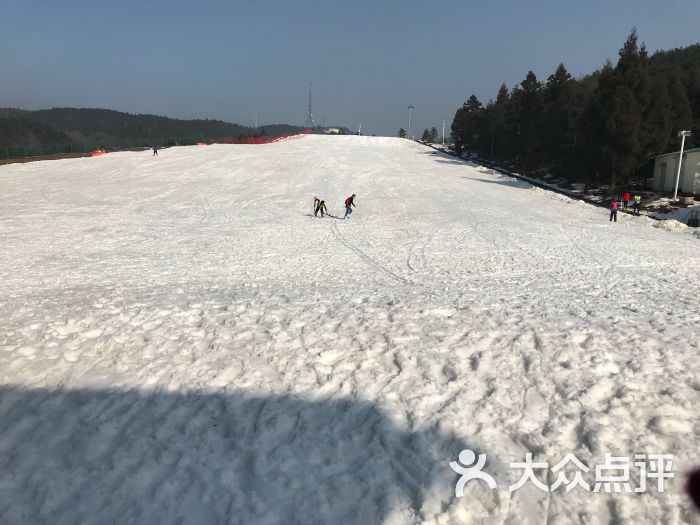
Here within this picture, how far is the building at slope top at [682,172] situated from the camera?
90.5ft

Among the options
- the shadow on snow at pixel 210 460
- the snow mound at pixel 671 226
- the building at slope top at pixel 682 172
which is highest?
the building at slope top at pixel 682 172

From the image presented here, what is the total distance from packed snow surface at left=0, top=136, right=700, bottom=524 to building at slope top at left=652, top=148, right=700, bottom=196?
18777 millimetres

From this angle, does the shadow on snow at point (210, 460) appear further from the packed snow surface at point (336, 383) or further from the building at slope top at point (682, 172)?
the building at slope top at point (682, 172)

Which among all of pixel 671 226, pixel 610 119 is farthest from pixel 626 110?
pixel 671 226

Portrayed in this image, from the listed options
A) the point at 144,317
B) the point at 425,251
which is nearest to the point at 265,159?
the point at 425,251

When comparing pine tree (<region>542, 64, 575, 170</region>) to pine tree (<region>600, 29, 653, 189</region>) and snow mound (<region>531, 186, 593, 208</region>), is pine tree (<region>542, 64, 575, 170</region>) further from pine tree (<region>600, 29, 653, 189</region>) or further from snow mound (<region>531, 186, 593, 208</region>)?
snow mound (<region>531, 186, 593, 208</region>)

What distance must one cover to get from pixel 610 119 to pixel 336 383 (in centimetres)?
3329

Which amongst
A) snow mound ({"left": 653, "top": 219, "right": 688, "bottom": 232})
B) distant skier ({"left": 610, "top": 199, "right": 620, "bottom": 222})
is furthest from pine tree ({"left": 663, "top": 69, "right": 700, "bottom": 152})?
snow mound ({"left": 653, "top": 219, "right": 688, "bottom": 232})

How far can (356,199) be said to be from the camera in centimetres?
2781

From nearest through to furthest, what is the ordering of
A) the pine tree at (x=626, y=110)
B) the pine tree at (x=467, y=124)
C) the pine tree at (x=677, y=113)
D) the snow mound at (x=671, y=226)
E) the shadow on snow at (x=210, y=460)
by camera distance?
the shadow on snow at (x=210, y=460) < the snow mound at (x=671, y=226) < the pine tree at (x=626, y=110) < the pine tree at (x=677, y=113) < the pine tree at (x=467, y=124)

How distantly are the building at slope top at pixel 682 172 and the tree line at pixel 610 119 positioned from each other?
1358 millimetres

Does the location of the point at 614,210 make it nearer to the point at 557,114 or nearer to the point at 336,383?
the point at 336,383

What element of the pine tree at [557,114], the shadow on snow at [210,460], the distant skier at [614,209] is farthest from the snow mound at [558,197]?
the shadow on snow at [210,460]

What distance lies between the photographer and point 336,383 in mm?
5965
